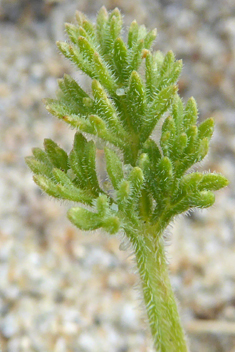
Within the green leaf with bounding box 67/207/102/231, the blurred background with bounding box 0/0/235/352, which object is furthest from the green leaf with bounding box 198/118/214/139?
the blurred background with bounding box 0/0/235/352

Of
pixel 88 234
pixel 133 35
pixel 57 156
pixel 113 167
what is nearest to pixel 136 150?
pixel 113 167

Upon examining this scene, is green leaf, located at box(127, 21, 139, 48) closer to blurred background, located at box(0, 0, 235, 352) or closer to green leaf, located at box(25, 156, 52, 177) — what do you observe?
green leaf, located at box(25, 156, 52, 177)

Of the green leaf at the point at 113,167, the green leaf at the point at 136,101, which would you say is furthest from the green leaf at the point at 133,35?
the green leaf at the point at 113,167

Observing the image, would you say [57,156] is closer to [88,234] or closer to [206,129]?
[206,129]

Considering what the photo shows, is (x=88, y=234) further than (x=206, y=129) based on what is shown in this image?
Yes

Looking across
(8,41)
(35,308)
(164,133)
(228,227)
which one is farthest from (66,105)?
(8,41)

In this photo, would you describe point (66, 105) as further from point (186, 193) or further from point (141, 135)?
point (186, 193)
